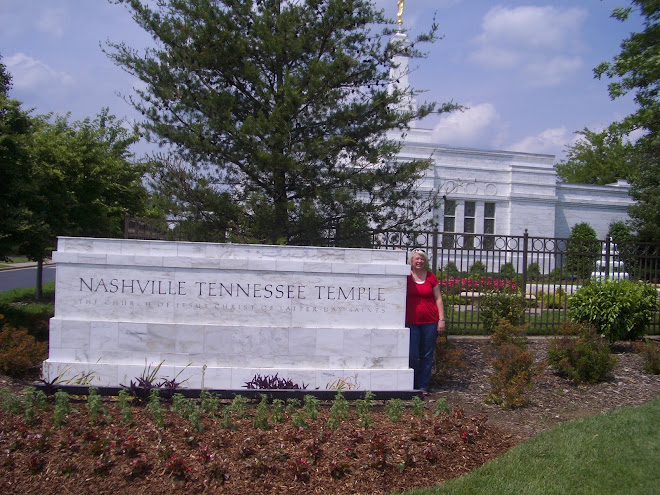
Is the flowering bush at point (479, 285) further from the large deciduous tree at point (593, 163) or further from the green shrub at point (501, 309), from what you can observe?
the large deciduous tree at point (593, 163)

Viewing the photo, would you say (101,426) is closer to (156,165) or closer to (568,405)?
(156,165)

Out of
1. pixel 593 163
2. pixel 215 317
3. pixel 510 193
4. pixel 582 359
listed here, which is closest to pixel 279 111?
pixel 215 317

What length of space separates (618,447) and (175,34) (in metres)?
7.85

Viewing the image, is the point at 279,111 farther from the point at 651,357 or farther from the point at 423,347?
the point at 651,357

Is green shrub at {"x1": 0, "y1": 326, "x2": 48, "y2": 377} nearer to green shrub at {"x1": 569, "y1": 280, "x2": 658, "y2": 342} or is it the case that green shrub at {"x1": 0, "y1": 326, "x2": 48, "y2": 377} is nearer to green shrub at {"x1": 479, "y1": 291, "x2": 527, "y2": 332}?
green shrub at {"x1": 479, "y1": 291, "x2": 527, "y2": 332}

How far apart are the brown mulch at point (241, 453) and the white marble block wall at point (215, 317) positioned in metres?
0.77

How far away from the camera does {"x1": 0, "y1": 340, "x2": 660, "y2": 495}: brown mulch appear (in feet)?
14.6

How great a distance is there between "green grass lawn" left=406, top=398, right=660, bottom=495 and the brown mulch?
0.23m

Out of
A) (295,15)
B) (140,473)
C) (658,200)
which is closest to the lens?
(140,473)

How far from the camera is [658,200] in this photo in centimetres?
2655

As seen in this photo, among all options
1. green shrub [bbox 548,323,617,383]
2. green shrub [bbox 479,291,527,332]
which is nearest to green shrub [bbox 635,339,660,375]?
green shrub [bbox 548,323,617,383]

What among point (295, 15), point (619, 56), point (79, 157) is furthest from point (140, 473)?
point (79, 157)

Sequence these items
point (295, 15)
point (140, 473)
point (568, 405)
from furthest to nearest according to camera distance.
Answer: point (295, 15) < point (568, 405) < point (140, 473)

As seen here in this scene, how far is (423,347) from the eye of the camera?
282 inches
